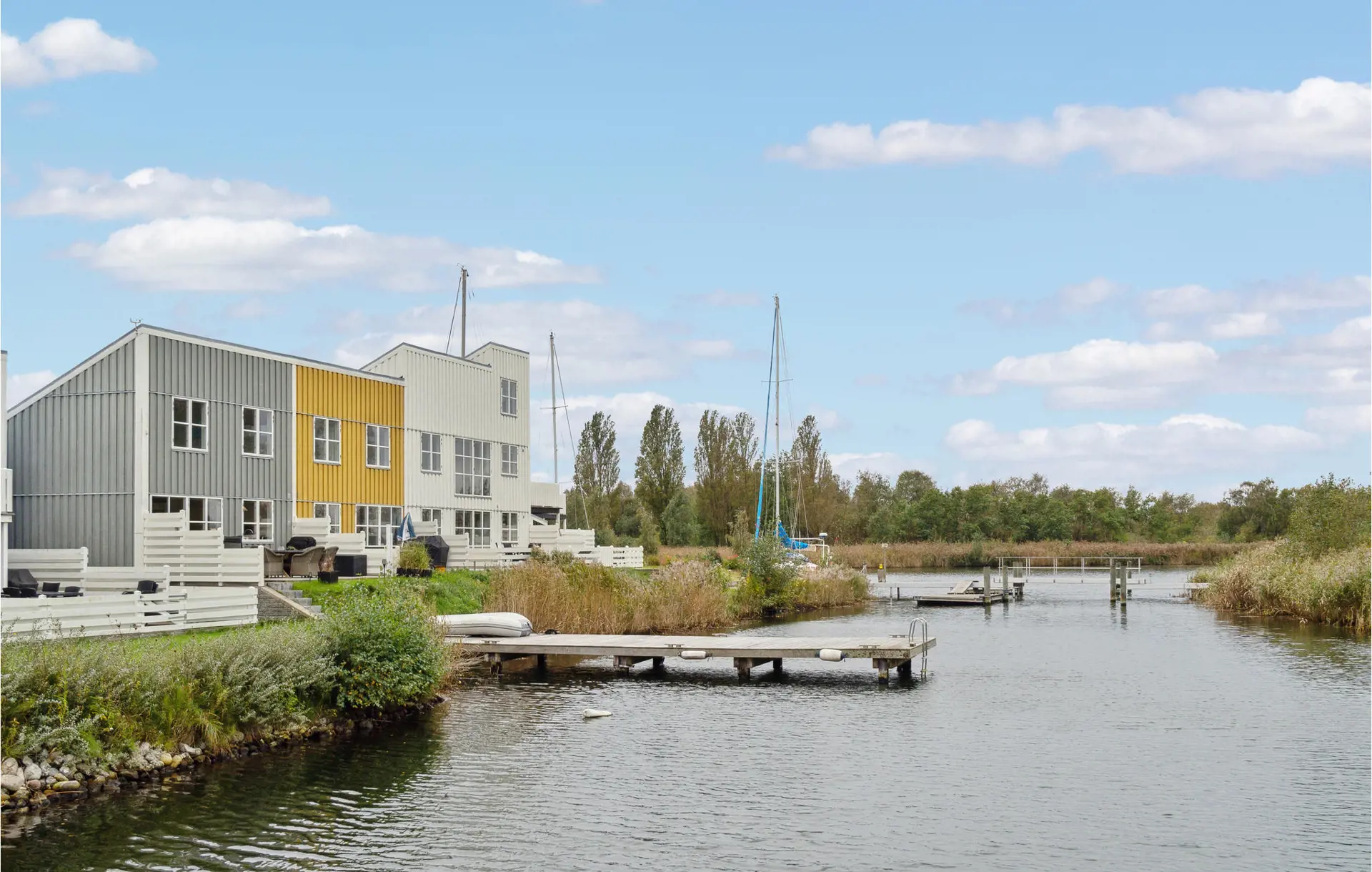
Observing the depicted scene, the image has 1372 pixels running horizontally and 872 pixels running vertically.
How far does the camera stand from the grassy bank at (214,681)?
1366 cm

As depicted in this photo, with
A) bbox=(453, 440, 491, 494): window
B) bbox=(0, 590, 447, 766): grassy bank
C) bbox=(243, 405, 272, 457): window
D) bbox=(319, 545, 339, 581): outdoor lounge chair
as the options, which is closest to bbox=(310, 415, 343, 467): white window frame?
bbox=(243, 405, 272, 457): window

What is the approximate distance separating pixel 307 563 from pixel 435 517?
8.99 metres

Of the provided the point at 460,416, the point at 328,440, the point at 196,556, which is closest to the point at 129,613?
the point at 196,556

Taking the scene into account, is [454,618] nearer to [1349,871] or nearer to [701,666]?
[701,666]

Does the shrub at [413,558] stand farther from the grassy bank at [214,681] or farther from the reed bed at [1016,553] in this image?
the reed bed at [1016,553]

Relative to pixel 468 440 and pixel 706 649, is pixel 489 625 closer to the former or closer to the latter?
pixel 706 649

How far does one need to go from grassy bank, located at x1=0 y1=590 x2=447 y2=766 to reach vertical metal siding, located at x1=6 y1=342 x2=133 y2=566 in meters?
8.26

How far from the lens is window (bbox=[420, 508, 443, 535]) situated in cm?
3814

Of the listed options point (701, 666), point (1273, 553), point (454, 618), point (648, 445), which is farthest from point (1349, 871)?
point (648, 445)

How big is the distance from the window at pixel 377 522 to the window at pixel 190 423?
6456 mm

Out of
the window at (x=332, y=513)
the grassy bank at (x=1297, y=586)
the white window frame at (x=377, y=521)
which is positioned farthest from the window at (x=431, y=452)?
the grassy bank at (x=1297, y=586)

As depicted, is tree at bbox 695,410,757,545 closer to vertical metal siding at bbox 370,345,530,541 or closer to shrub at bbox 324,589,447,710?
vertical metal siding at bbox 370,345,530,541

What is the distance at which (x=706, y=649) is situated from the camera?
25234mm

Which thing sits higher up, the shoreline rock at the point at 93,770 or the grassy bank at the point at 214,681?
the grassy bank at the point at 214,681
